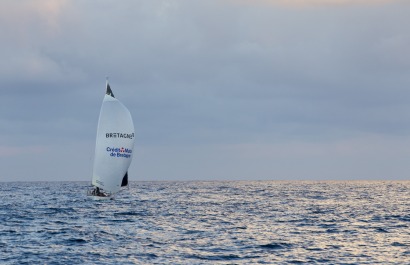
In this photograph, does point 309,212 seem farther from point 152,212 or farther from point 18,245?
point 18,245

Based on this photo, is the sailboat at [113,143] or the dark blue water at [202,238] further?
the sailboat at [113,143]

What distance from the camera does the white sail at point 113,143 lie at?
2825 inches

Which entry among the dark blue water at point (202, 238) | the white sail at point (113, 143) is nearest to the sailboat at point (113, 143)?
the white sail at point (113, 143)

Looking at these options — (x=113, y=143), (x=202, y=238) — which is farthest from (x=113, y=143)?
(x=202, y=238)

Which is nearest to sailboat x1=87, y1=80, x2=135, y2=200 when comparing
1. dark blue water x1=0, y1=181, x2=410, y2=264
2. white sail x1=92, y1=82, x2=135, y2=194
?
white sail x1=92, y1=82, x2=135, y2=194

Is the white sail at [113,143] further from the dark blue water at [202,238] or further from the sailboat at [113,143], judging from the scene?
the dark blue water at [202,238]

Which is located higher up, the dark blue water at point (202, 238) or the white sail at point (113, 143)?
the white sail at point (113, 143)

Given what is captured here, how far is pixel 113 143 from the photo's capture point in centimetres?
7175

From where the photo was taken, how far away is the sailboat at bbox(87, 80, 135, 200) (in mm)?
71750

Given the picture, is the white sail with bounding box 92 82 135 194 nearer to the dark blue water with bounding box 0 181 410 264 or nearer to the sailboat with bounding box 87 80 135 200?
the sailboat with bounding box 87 80 135 200

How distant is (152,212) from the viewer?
68.4 meters

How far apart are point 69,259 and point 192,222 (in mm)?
21792

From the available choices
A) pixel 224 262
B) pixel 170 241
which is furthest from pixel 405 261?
pixel 170 241

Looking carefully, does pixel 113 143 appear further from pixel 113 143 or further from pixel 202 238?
pixel 202 238
